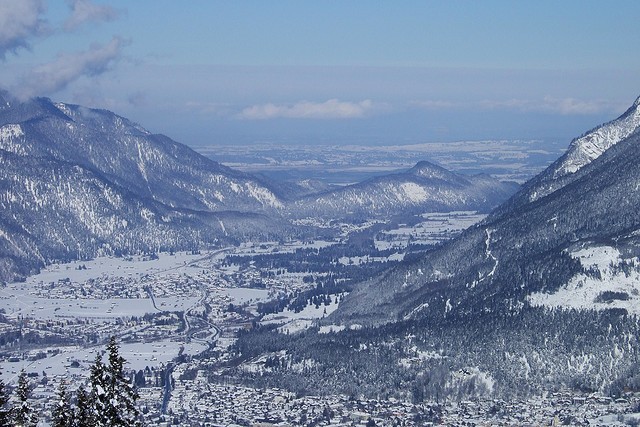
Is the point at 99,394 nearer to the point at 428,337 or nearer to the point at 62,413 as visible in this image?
the point at 62,413

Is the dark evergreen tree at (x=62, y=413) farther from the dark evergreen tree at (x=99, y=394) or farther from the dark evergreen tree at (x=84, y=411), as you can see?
the dark evergreen tree at (x=99, y=394)

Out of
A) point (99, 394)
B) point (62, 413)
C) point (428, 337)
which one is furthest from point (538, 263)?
point (99, 394)

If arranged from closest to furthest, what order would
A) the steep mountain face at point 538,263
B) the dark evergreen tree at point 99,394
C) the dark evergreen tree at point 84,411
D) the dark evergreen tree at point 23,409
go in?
the dark evergreen tree at point 99,394 < the dark evergreen tree at point 23,409 < the dark evergreen tree at point 84,411 < the steep mountain face at point 538,263

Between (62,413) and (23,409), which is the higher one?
(23,409)

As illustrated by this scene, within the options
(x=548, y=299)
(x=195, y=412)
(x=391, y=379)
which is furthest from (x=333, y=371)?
(x=548, y=299)

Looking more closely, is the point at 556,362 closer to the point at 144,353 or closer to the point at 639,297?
the point at 639,297

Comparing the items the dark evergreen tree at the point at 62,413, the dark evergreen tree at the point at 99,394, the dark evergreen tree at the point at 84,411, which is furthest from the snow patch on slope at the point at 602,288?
the dark evergreen tree at the point at 99,394
